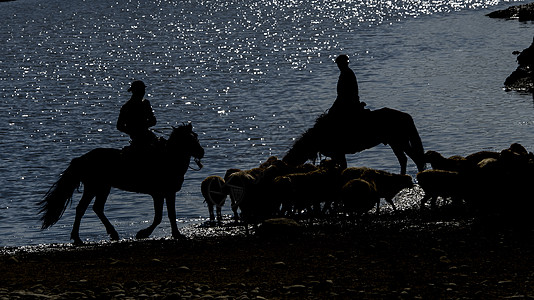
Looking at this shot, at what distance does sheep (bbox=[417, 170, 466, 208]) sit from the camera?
17844 millimetres

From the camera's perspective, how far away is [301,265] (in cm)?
1397

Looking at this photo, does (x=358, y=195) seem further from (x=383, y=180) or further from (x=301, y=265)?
(x=301, y=265)

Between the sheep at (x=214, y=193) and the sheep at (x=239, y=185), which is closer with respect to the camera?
the sheep at (x=239, y=185)

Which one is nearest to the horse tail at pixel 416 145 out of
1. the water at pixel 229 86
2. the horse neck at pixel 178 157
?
the water at pixel 229 86

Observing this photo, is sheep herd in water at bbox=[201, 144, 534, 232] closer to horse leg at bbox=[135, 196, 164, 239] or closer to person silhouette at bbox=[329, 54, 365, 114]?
horse leg at bbox=[135, 196, 164, 239]

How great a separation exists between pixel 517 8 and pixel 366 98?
55.9 metres

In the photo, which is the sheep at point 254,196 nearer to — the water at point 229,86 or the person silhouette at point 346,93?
the water at point 229,86

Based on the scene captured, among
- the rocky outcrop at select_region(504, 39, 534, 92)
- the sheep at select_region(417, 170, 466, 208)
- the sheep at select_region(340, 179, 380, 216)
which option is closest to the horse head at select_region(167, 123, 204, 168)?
the sheep at select_region(340, 179, 380, 216)

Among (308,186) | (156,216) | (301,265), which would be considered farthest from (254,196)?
(301,265)

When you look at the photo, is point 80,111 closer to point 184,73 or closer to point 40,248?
point 184,73

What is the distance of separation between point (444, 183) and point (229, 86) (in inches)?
1541

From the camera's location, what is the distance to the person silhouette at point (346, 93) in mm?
21578

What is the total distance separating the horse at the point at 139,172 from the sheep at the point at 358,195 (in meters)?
2.74

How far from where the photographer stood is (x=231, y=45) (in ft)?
294
